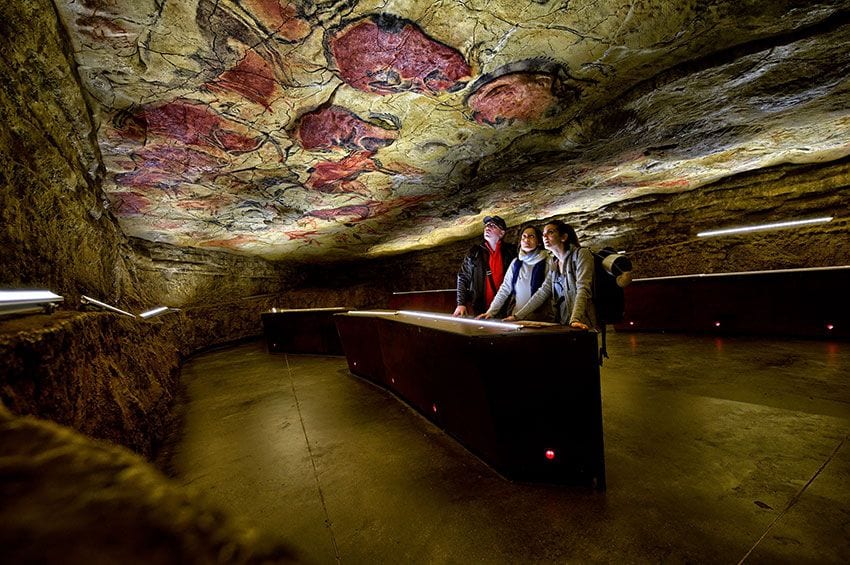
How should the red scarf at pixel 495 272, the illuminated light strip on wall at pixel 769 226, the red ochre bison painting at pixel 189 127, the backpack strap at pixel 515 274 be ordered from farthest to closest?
1. the illuminated light strip on wall at pixel 769 226
2. the red scarf at pixel 495 272
3. the backpack strap at pixel 515 274
4. the red ochre bison painting at pixel 189 127

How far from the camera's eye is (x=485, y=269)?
167 inches

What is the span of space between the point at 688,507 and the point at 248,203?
6.97 meters

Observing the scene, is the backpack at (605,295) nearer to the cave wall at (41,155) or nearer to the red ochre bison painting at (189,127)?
the red ochre bison painting at (189,127)

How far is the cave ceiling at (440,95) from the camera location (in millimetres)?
Answer: 2465

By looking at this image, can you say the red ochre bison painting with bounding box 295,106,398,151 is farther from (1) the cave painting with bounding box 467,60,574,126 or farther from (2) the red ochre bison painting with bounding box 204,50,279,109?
(1) the cave painting with bounding box 467,60,574,126

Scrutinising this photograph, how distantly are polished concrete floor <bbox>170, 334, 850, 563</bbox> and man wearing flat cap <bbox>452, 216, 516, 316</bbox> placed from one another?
169 centimetres

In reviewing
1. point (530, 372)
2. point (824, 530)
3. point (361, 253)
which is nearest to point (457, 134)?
point (530, 372)

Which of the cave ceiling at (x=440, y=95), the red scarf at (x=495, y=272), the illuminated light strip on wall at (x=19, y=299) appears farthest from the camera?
the red scarf at (x=495, y=272)

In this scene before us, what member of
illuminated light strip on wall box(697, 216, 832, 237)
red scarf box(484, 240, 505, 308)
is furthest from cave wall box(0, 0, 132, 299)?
illuminated light strip on wall box(697, 216, 832, 237)

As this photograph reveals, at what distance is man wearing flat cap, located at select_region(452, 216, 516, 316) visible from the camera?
157 inches

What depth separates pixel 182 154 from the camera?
4.12m

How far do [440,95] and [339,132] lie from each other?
138cm

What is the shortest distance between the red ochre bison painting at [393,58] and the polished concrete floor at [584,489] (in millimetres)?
3218

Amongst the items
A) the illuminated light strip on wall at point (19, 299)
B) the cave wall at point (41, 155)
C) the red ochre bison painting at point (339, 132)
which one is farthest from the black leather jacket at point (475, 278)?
the cave wall at point (41, 155)
